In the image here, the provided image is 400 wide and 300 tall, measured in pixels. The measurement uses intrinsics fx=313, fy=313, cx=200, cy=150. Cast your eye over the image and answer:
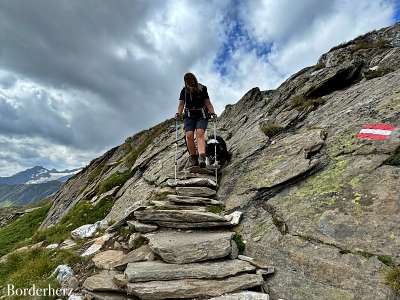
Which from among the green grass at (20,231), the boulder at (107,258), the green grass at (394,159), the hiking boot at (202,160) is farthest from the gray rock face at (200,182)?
the green grass at (20,231)

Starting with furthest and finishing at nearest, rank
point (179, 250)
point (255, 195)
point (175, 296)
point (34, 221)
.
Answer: point (34, 221) → point (255, 195) → point (179, 250) → point (175, 296)

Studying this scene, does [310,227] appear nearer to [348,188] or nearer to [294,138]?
[348,188]

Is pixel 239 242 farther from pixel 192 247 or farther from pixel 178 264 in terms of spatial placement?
pixel 178 264

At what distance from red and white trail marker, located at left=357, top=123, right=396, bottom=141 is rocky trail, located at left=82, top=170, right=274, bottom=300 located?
4.94 m

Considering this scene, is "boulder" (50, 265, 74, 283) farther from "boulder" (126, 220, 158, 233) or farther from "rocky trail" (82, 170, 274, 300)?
"boulder" (126, 220, 158, 233)

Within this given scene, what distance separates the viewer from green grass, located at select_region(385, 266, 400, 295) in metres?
5.98

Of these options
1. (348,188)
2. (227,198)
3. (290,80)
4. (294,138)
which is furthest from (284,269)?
(290,80)

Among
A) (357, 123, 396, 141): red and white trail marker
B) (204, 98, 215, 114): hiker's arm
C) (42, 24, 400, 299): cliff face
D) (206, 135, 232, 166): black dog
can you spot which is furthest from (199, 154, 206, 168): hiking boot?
(357, 123, 396, 141): red and white trail marker

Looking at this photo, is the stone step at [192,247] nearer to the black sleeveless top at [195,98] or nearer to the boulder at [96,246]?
the boulder at [96,246]

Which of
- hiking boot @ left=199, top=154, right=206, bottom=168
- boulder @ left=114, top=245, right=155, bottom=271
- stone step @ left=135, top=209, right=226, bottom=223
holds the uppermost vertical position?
hiking boot @ left=199, top=154, right=206, bottom=168

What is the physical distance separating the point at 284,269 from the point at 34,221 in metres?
32.0

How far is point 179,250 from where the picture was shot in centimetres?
784

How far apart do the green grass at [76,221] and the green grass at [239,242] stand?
26.7 ft

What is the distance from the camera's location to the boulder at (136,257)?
8312mm
